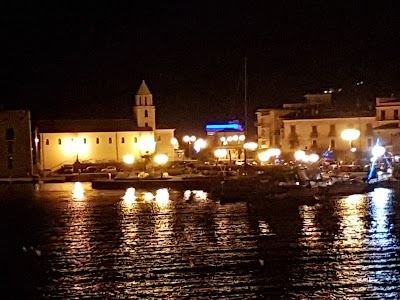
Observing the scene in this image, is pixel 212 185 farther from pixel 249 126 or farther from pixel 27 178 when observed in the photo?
pixel 249 126

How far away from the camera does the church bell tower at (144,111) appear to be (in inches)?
1177

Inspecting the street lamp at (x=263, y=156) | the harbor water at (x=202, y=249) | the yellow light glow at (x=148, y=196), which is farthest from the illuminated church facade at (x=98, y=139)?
the harbor water at (x=202, y=249)

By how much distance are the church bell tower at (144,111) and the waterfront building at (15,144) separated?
6104 millimetres

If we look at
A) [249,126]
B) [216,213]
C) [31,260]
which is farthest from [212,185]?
[249,126]

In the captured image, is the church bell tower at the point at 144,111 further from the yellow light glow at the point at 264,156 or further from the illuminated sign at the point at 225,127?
the yellow light glow at the point at 264,156

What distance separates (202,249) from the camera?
8266mm

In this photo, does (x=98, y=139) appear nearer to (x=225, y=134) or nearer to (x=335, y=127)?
(x=225, y=134)

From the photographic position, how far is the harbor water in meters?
6.26

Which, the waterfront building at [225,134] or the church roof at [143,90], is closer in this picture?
the church roof at [143,90]

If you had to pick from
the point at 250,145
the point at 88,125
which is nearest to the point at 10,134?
the point at 88,125

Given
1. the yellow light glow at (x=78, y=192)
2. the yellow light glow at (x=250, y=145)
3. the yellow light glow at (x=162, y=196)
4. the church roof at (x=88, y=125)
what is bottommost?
the yellow light glow at (x=162, y=196)

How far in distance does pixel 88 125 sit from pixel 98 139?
36.7 inches

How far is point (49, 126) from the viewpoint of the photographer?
28469mm

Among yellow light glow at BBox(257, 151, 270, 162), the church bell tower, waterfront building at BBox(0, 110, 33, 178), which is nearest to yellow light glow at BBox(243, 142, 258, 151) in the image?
yellow light glow at BBox(257, 151, 270, 162)
